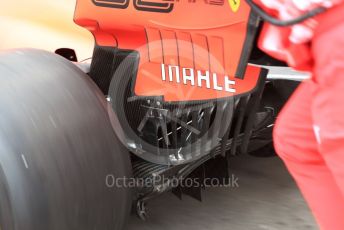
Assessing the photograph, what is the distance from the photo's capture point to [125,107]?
2295 millimetres

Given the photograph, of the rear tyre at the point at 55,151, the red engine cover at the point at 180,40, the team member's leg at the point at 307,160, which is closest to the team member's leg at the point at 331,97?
the team member's leg at the point at 307,160

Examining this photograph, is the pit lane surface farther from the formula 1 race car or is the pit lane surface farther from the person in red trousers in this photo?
the person in red trousers

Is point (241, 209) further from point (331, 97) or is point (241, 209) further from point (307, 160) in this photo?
point (331, 97)

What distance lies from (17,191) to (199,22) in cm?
80

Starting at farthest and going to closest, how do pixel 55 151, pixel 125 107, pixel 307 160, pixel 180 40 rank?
pixel 125 107 < pixel 180 40 < pixel 55 151 < pixel 307 160

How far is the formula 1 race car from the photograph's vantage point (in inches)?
73.2

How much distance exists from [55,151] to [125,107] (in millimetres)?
456

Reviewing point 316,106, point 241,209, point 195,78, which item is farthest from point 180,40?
point 241,209

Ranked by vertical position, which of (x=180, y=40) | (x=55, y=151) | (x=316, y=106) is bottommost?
(x=55, y=151)

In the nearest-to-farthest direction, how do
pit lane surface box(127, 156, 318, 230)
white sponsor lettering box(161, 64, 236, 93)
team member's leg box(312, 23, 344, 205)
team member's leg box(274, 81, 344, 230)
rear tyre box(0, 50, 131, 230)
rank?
team member's leg box(312, 23, 344, 205) < team member's leg box(274, 81, 344, 230) < rear tyre box(0, 50, 131, 230) < white sponsor lettering box(161, 64, 236, 93) < pit lane surface box(127, 156, 318, 230)

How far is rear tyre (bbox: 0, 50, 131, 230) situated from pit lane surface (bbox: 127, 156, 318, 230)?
2.05ft

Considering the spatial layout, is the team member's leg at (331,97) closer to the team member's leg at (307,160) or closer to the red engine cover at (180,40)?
the team member's leg at (307,160)

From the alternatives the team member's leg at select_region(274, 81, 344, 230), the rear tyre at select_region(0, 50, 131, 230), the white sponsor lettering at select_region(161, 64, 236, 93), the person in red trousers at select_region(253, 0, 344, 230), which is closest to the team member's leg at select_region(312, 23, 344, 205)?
the person in red trousers at select_region(253, 0, 344, 230)

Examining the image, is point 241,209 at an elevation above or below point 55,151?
below
